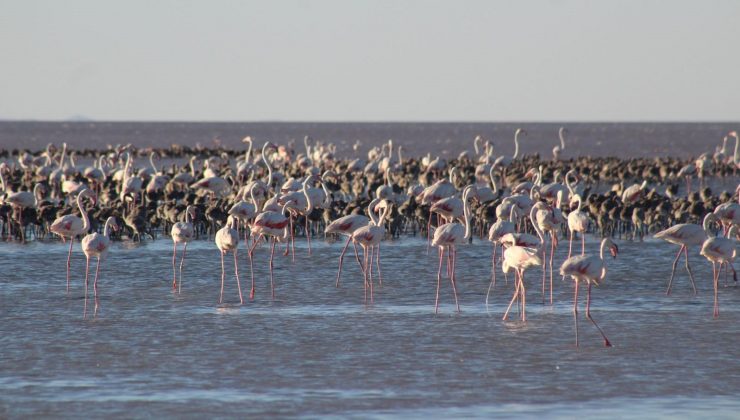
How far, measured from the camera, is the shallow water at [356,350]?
36.5 ft

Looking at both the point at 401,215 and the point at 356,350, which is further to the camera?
the point at 401,215

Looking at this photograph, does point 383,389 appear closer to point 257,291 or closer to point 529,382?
point 529,382

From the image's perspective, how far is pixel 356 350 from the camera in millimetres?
13633

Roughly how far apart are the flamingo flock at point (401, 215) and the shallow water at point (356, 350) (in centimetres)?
42

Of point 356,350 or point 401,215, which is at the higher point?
point 401,215

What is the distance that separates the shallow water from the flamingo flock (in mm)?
417

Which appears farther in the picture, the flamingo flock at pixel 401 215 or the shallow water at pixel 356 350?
the flamingo flock at pixel 401 215

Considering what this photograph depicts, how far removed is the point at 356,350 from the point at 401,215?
42.6 feet

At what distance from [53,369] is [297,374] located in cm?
264

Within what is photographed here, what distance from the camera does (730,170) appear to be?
47531 mm

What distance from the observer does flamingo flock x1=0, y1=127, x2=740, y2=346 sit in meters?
17.1

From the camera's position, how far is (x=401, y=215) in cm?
2652

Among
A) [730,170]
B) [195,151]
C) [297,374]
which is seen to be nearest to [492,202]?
[297,374]

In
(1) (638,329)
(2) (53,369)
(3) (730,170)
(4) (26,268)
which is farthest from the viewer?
(3) (730,170)
